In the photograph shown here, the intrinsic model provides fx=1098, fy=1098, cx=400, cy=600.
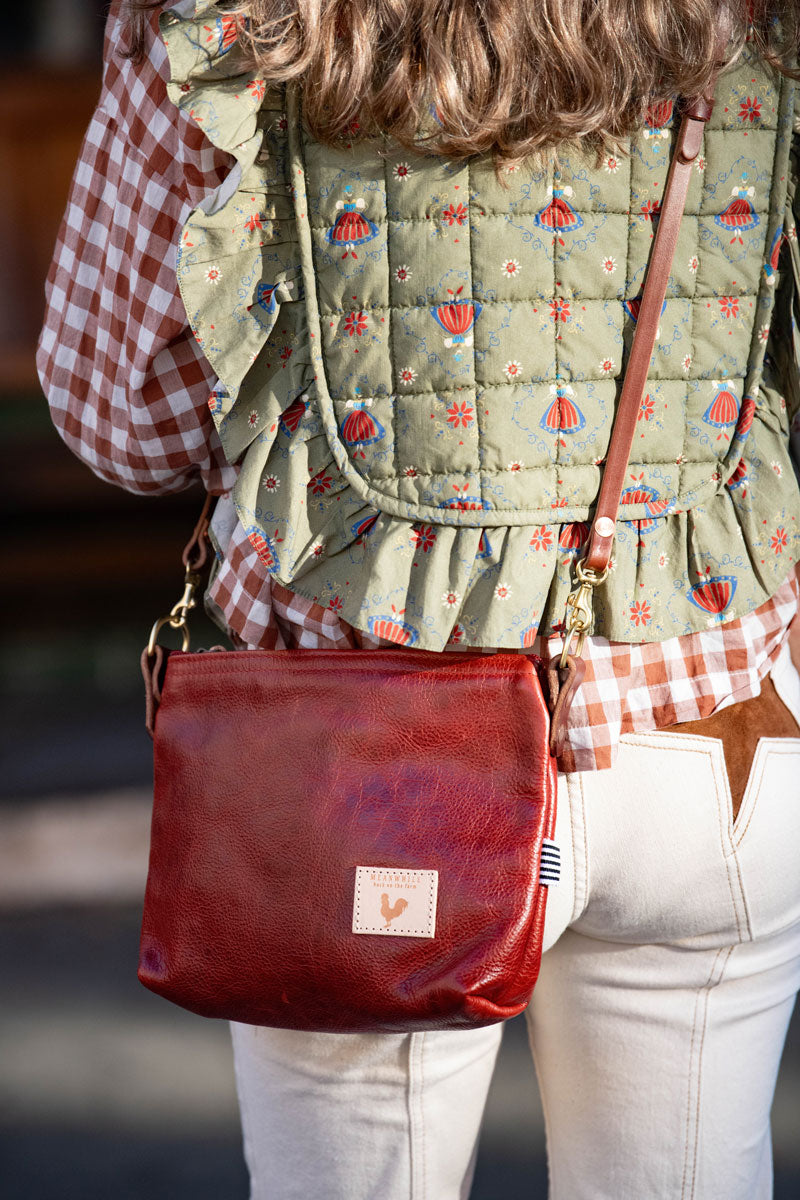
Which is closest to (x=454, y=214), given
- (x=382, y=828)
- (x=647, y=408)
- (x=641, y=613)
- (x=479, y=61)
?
(x=479, y=61)

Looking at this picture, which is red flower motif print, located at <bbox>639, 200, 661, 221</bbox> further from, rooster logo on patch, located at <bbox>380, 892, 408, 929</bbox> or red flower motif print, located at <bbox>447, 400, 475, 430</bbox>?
rooster logo on patch, located at <bbox>380, 892, 408, 929</bbox>

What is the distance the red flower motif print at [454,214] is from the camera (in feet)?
2.67

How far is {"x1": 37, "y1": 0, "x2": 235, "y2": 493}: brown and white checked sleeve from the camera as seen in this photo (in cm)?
86

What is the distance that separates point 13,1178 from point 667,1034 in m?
1.39

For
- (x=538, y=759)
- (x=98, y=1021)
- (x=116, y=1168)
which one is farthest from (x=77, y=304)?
(x=98, y=1021)

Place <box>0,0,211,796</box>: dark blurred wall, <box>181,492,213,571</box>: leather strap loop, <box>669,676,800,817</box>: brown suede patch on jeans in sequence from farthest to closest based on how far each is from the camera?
<box>0,0,211,796</box>: dark blurred wall < <box>181,492,213,571</box>: leather strap loop < <box>669,676,800,817</box>: brown suede patch on jeans

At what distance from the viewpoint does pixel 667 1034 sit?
917 millimetres

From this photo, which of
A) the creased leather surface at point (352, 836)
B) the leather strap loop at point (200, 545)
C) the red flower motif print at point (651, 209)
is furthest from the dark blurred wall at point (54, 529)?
the red flower motif print at point (651, 209)

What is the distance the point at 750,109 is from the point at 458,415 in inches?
13.2

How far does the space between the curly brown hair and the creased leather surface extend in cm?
39

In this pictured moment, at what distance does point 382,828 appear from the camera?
822 millimetres

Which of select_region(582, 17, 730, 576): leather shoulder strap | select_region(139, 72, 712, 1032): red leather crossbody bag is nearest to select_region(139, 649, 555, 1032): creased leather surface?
select_region(139, 72, 712, 1032): red leather crossbody bag

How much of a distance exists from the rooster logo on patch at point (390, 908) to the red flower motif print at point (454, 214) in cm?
50

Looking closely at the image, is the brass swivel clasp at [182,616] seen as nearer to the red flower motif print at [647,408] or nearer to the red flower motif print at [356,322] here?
the red flower motif print at [356,322]
